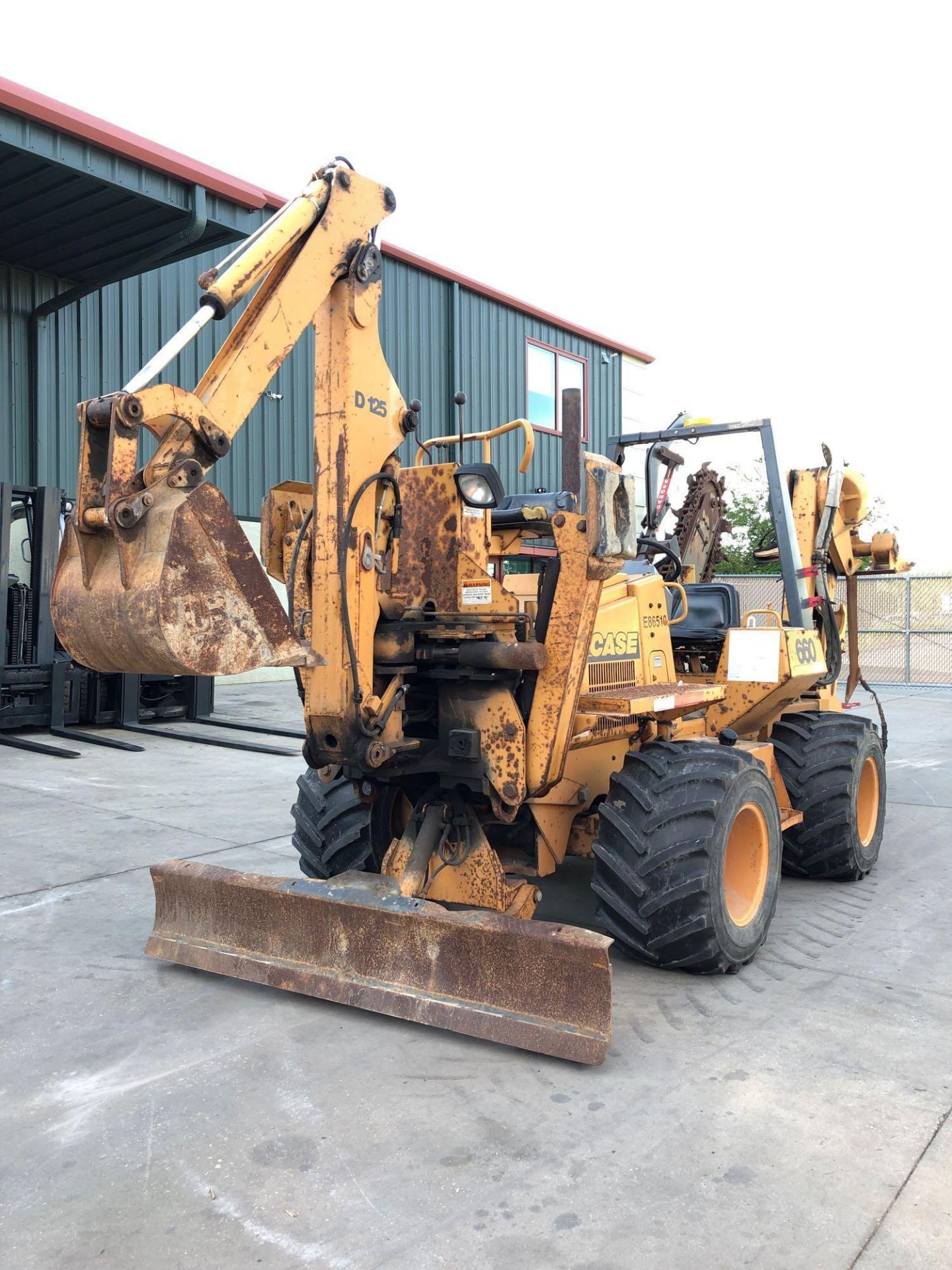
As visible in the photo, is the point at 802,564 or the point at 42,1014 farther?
the point at 802,564

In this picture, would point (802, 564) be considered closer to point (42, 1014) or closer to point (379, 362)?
point (379, 362)

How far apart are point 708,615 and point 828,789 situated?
1.26m

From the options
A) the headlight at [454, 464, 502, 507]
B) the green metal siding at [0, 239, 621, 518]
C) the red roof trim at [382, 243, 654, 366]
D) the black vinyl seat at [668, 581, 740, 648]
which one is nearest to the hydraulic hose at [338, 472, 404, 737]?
the headlight at [454, 464, 502, 507]

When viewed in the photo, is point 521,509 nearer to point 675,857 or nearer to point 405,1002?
point 675,857

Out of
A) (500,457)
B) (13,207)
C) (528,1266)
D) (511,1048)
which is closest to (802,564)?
(511,1048)

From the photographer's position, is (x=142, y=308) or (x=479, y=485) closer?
(x=479, y=485)

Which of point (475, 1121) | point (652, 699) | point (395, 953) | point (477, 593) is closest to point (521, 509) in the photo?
point (477, 593)

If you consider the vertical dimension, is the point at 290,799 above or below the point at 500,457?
below

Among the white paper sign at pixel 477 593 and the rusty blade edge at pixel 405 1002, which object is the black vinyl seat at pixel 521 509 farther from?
the rusty blade edge at pixel 405 1002

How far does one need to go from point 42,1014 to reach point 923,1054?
336cm

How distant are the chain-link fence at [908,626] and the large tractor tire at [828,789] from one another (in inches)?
543

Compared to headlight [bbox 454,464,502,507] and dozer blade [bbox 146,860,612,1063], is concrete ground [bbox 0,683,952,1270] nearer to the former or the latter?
dozer blade [bbox 146,860,612,1063]

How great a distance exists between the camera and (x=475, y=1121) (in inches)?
128

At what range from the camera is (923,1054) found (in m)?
3.78
